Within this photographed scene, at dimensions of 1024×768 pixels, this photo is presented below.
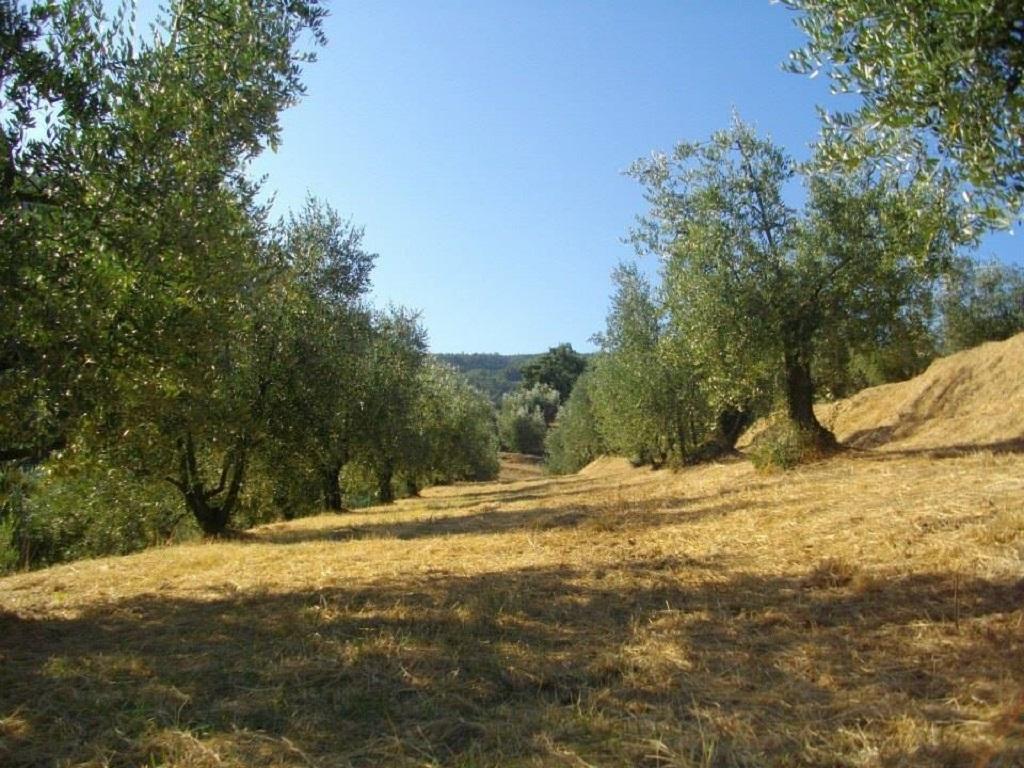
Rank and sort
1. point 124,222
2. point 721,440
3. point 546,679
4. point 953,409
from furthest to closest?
point 721,440
point 953,409
point 124,222
point 546,679

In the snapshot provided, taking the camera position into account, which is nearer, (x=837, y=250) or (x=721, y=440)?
(x=837, y=250)

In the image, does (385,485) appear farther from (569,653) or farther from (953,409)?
(569,653)

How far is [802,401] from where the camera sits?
19.4 meters

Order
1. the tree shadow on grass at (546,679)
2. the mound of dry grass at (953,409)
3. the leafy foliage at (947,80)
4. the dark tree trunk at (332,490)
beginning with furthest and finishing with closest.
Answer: the dark tree trunk at (332,490)
the mound of dry grass at (953,409)
the leafy foliage at (947,80)
the tree shadow on grass at (546,679)

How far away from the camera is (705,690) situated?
496cm

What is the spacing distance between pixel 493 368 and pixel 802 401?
163341 mm

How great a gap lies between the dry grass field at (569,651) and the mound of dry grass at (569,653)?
0.03 metres

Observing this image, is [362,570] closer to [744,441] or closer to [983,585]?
[983,585]

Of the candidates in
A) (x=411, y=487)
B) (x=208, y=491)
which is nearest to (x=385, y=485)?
(x=411, y=487)

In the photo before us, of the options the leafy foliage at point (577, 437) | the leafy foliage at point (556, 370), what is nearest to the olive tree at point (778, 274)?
the leafy foliage at point (577, 437)

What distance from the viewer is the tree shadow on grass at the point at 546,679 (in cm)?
416

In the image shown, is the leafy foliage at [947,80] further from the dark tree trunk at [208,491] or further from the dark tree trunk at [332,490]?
the dark tree trunk at [332,490]

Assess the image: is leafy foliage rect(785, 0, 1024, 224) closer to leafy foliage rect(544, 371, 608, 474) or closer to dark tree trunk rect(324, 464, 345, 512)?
dark tree trunk rect(324, 464, 345, 512)

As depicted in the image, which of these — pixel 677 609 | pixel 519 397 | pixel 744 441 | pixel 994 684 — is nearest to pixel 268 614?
pixel 677 609
